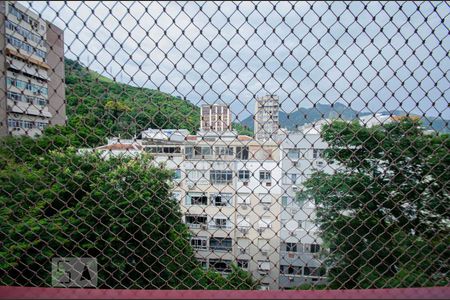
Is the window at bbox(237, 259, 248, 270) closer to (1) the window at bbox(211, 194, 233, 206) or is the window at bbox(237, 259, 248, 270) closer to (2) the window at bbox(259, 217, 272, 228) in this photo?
(2) the window at bbox(259, 217, 272, 228)

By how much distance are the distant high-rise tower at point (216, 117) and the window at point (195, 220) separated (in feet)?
2.13

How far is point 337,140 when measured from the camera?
1.79 metres

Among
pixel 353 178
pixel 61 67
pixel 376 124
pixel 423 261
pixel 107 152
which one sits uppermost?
pixel 61 67

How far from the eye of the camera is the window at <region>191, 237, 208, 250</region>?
2.38 metres

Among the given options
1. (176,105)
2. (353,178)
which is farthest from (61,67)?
(353,178)

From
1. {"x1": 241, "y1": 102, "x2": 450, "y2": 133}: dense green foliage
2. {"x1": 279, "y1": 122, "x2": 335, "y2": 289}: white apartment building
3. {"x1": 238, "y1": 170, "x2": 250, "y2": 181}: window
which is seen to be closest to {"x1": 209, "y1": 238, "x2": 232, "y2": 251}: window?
{"x1": 279, "y1": 122, "x2": 335, "y2": 289}: white apartment building

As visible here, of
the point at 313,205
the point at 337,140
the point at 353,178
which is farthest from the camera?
the point at 313,205

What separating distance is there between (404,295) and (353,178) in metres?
0.96

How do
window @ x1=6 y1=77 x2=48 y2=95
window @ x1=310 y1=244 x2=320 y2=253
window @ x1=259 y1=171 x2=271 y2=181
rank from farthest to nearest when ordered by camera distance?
1. window @ x1=310 y1=244 x2=320 y2=253
2. window @ x1=259 y1=171 x2=271 y2=181
3. window @ x1=6 y1=77 x2=48 y2=95

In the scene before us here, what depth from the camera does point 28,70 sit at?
1472 mm

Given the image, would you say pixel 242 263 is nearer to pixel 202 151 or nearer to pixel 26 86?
pixel 202 151

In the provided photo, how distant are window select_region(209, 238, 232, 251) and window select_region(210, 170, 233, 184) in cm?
43

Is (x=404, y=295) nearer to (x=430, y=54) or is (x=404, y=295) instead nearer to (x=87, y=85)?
(x=430, y=54)

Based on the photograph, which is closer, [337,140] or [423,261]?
[423,261]
